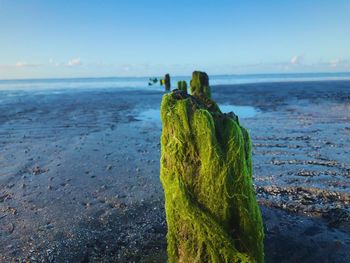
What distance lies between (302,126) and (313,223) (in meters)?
11.1

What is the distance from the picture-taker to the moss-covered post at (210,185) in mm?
4102

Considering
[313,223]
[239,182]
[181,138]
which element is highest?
[181,138]

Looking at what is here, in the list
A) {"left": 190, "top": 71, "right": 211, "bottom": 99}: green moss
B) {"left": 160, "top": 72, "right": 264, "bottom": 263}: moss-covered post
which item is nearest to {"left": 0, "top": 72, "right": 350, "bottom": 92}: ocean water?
{"left": 190, "top": 71, "right": 211, "bottom": 99}: green moss

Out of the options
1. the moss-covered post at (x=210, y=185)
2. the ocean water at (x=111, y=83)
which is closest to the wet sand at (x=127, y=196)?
the moss-covered post at (x=210, y=185)

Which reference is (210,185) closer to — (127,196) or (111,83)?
(127,196)

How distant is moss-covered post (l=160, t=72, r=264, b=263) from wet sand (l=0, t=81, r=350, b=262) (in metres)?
1.58

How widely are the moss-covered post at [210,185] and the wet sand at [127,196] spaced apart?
1.58 meters

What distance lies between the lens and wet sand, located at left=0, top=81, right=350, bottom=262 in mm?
5891

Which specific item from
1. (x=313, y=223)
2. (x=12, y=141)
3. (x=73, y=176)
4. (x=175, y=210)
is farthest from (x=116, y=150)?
(x=175, y=210)

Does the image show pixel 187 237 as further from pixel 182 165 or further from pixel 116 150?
pixel 116 150

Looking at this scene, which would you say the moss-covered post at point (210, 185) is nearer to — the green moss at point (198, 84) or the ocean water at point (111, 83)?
the green moss at point (198, 84)

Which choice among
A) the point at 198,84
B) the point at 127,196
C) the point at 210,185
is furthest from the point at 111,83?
the point at 210,185

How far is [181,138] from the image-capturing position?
166 inches

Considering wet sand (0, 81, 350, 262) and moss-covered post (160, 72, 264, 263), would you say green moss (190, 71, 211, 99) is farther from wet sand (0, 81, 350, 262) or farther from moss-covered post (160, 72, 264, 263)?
moss-covered post (160, 72, 264, 263)
